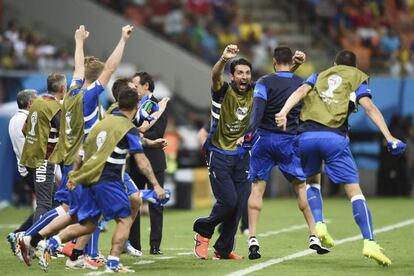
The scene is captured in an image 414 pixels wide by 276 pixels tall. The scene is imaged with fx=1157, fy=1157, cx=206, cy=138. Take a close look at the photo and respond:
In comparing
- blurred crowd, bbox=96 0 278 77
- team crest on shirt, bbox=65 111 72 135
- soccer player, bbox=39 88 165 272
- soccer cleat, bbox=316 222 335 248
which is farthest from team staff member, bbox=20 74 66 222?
blurred crowd, bbox=96 0 278 77

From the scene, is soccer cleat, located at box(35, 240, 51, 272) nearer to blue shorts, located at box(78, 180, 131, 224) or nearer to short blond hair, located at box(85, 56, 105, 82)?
Answer: blue shorts, located at box(78, 180, 131, 224)

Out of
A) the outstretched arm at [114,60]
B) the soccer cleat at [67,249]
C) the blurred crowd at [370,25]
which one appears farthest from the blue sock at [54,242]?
the blurred crowd at [370,25]

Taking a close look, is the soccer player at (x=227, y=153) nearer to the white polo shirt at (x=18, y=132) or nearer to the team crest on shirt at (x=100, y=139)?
the team crest on shirt at (x=100, y=139)

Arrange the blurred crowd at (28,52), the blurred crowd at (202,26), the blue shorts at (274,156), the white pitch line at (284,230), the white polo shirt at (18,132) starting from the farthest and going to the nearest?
1. the blurred crowd at (202,26)
2. the blurred crowd at (28,52)
3. the white pitch line at (284,230)
4. the white polo shirt at (18,132)
5. the blue shorts at (274,156)

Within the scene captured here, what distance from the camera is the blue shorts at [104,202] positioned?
1184 cm

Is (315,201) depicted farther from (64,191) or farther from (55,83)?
(55,83)

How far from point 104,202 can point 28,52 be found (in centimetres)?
1572

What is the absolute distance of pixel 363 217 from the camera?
12.7 meters

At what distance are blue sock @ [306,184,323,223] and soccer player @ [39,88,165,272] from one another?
2.42 metres

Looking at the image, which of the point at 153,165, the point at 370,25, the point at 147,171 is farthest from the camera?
the point at 370,25

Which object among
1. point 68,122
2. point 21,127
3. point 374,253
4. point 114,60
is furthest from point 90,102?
point 374,253

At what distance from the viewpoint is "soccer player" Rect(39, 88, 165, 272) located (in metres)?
11.8

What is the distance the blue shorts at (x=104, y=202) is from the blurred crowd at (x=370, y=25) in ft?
63.3

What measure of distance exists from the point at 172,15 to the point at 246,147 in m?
18.0
